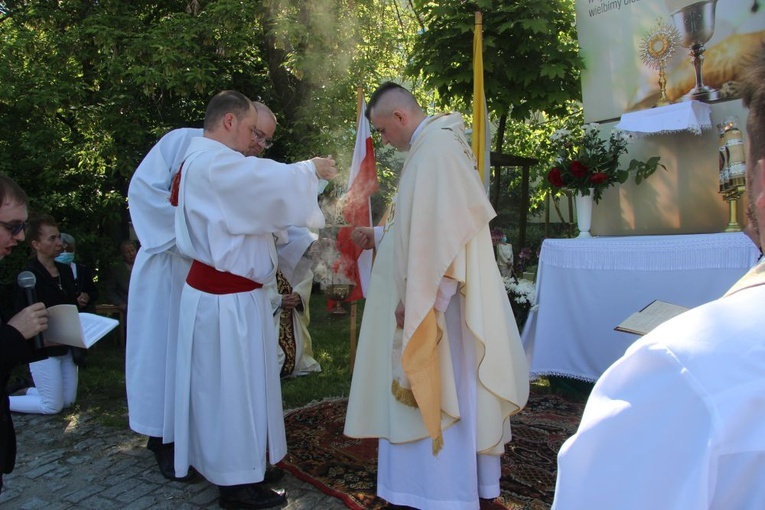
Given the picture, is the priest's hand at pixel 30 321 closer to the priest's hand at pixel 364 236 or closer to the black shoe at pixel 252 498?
the black shoe at pixel 252 498

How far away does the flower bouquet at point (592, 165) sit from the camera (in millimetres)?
5137

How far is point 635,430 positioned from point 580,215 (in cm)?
486

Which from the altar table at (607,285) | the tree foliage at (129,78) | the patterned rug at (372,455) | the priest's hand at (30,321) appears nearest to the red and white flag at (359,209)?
the patterned rug at (372,455)

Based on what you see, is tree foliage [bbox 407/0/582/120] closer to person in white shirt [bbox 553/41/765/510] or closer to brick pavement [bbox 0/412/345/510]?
brick pavement [bbox 0/412/345/510]

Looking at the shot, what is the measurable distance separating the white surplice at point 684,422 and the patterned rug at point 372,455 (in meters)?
2.63

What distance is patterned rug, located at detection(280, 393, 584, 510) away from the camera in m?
3.33

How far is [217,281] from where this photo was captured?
330cm

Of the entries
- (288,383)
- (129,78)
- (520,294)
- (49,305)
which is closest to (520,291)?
(520,294)

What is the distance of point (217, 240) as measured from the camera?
3.12 m

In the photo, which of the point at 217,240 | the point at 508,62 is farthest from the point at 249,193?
the point at 508,62

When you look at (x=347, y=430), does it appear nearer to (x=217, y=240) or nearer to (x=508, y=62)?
(x=217, y=240)

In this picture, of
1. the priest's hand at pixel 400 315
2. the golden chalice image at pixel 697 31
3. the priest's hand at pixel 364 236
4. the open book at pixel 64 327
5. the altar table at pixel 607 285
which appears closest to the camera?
the open book at pixel 64 327

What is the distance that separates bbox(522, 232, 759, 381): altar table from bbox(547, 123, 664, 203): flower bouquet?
57cm

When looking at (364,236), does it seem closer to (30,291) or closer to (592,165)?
(30,291)
